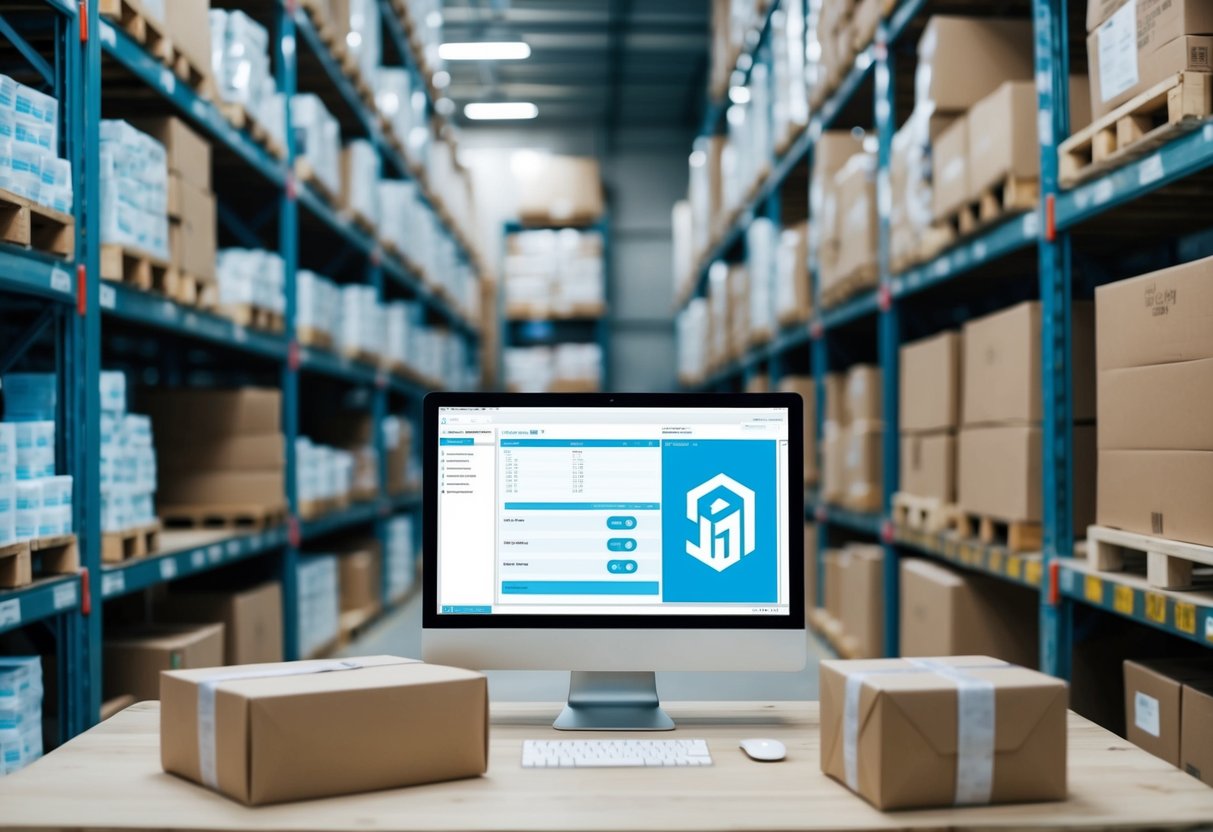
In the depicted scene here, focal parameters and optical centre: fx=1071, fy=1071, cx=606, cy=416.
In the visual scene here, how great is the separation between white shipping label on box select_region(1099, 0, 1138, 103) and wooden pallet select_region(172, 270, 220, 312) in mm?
3387

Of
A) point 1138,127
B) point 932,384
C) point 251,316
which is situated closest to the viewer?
point 1138,127

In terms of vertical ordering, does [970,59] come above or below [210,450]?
above

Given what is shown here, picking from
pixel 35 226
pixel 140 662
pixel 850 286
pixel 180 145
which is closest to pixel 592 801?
pixel 35 226

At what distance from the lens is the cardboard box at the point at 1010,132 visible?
3756 millimetres

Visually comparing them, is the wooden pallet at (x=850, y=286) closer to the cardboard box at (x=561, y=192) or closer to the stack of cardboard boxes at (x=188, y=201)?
the stack of cardboard boxes at (x=188, y=201)

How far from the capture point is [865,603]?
5.62 meters

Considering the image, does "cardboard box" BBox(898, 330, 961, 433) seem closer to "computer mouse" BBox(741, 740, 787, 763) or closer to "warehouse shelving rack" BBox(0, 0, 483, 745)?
"computer mouse" BBox(741, 740, 787, 763)

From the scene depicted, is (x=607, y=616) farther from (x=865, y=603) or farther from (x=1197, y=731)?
(x=865, y=603)

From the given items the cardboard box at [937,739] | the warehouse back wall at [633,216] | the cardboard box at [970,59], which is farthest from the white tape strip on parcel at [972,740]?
the warehouse back wall at [633,216]

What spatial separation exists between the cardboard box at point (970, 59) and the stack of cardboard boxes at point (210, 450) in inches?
138

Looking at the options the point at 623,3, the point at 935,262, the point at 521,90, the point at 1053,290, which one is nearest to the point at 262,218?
the point at 935,262

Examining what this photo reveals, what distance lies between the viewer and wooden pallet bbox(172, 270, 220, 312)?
4285mm

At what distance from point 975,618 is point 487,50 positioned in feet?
31.6

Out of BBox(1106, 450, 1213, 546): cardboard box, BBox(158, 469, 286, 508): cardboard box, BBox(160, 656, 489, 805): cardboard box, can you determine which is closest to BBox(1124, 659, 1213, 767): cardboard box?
BBox(1106, 450, 1213, 546): cardboard box
